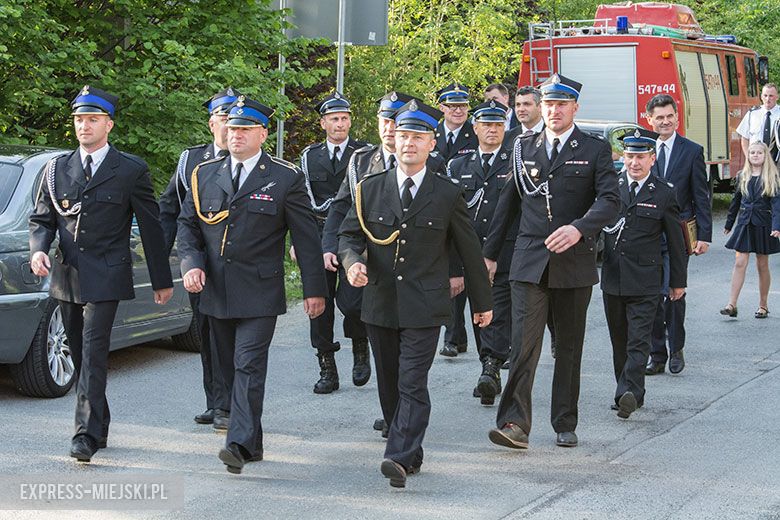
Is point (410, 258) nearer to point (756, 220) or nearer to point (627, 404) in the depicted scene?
point (627, 404)

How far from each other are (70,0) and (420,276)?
8052 millimetres

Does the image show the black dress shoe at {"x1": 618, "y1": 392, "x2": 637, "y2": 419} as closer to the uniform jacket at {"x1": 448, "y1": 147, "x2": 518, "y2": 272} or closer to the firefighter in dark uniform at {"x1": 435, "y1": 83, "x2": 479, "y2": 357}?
the uniform jacket at {"x1": 448, "y1": 147, "x2": 518, "y2": 272}

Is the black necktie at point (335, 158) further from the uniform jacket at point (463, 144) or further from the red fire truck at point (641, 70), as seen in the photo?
the red fire truck at point (641, 70)

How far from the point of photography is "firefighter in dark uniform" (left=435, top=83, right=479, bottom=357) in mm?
10719

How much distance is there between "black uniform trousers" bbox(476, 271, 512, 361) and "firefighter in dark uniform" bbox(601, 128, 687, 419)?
0.76 m

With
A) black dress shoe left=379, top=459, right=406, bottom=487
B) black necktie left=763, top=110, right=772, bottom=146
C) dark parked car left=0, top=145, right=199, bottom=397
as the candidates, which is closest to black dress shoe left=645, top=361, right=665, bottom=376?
dark parked car left=0, top=145, right=199, bottom=397

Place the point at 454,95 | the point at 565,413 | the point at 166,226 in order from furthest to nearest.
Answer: the point at 454,95 < the point at 166,226 < the point at 565,413

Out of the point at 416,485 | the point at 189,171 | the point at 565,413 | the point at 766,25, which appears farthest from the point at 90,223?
the point at 766,25

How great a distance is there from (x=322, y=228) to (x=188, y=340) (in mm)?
1590

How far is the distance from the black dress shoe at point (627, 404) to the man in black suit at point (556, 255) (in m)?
0.72

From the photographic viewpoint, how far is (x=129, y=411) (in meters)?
8.77

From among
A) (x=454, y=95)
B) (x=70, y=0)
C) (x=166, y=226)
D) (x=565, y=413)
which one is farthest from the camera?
(x=70, y=0)

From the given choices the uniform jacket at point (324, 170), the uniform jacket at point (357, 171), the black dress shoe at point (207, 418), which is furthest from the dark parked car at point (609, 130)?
the black dress shoe at point (207, 418)

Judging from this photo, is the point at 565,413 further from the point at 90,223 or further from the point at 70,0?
the point at 70,0
